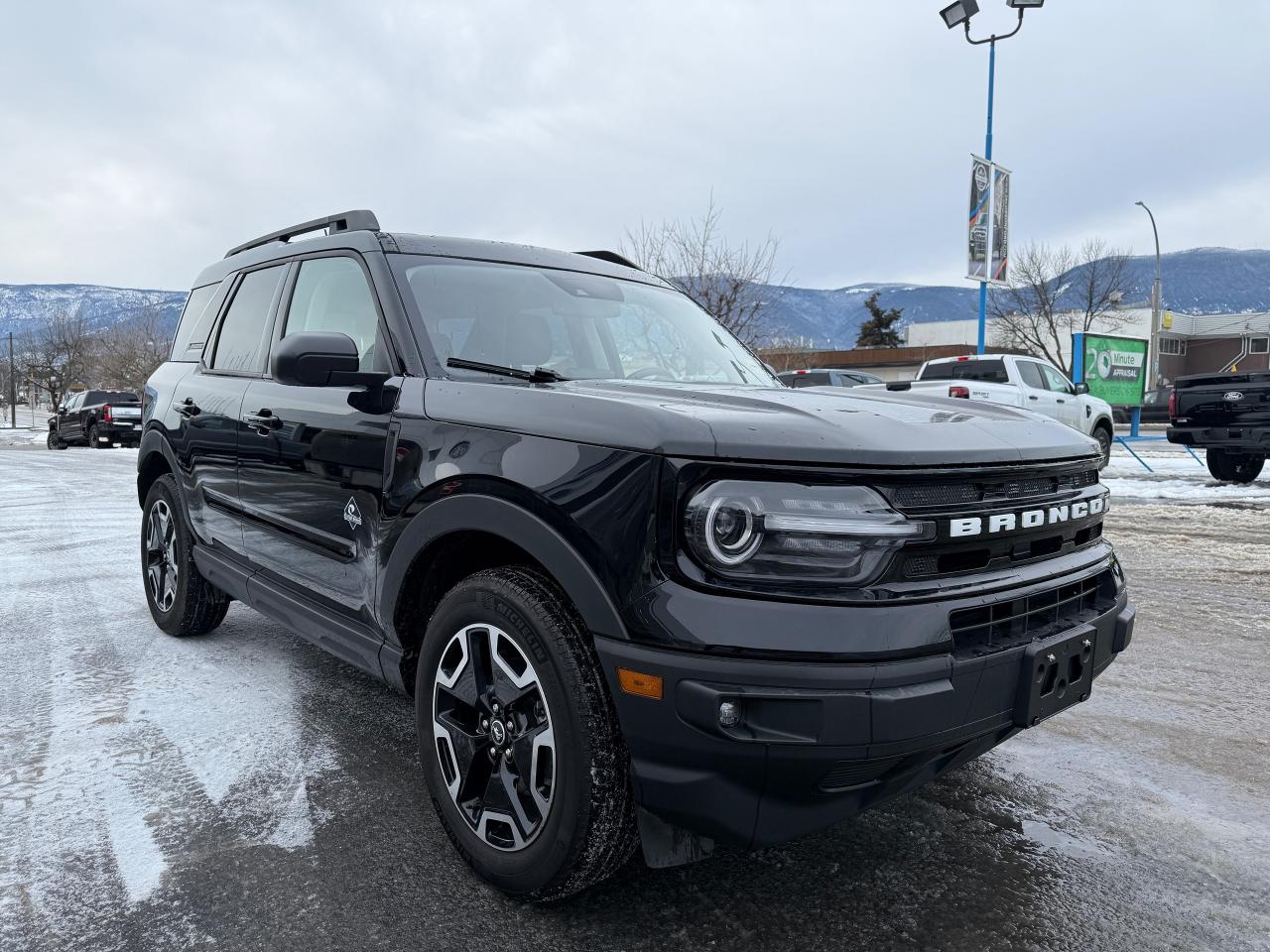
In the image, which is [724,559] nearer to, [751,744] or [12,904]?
[751,744]

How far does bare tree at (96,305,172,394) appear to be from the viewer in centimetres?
5594

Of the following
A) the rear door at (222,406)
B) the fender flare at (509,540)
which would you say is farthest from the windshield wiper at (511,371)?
the rear door at (222,406)

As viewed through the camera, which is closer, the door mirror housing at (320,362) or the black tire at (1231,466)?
the door mirror housing at (320,362)

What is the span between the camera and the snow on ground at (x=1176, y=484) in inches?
428


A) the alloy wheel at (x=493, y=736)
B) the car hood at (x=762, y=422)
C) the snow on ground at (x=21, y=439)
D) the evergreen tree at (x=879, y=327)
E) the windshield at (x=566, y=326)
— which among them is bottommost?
the snow on ground at (x=21, y=439)

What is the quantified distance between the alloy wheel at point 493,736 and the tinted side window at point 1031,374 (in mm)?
14701

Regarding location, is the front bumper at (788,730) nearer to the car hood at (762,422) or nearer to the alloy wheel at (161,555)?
the car hood at (762,422)

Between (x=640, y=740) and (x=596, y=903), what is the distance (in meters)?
0.63

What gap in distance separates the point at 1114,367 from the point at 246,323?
69.9 feet

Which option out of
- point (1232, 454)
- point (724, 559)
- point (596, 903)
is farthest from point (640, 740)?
point (1232, 454)

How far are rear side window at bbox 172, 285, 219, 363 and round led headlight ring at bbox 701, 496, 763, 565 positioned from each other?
3519 millimetres

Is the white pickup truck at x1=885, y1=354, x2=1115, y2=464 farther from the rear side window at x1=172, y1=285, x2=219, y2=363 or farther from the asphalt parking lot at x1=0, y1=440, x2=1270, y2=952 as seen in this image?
the rear side window at x1=172, y1=285, x2=219, y2=363

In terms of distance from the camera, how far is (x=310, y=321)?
351cm

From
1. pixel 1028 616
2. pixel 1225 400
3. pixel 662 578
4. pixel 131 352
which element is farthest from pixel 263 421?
pixel 131 352
